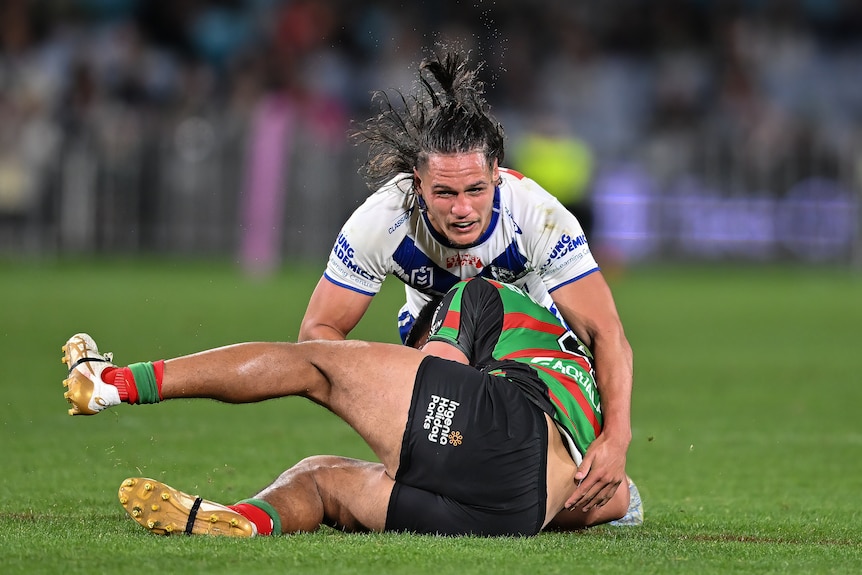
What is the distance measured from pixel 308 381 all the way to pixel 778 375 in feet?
23.7

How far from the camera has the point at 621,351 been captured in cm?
599

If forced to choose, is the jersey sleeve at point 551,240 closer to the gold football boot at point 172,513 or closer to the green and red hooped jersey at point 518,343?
the green and red hooped jersey at point 518,343

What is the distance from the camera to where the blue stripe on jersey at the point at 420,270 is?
6461 mm

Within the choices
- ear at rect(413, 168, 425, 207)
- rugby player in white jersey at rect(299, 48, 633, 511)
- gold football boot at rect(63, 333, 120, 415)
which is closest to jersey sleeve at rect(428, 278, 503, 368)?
rugby player in white jersey at rect(299, 48, 633, 511)

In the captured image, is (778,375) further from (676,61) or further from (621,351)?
(676,61)

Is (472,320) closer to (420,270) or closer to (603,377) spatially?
(603,377)

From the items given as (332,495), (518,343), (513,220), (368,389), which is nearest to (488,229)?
(513,220)

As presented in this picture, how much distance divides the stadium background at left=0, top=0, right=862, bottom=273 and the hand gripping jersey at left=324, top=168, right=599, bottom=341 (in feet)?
43.0

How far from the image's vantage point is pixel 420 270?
6.56 meters

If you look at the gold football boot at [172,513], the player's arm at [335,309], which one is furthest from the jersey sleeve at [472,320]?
the gold football boot at [172,513]

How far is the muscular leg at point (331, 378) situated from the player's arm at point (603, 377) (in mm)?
796

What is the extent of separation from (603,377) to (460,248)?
36.4 inches

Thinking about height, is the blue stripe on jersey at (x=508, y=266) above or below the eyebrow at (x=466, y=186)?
below

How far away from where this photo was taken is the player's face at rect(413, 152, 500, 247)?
5.99 m
